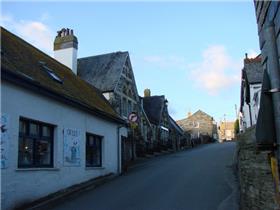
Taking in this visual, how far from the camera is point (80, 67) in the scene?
36219 mm

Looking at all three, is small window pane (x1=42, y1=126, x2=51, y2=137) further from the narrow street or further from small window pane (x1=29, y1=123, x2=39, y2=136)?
the narrow street

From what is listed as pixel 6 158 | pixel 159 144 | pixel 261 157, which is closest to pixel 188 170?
pixel 6 158

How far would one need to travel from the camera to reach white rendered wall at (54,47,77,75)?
2864 centimetres

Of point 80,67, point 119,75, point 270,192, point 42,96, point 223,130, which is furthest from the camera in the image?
point 223,130

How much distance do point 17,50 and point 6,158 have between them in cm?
646

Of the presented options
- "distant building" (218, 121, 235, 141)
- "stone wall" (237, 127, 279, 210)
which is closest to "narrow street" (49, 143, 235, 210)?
"stone wall" (237, 127, 279, 210)

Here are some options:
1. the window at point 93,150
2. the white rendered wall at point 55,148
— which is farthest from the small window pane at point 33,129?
the window at point 93,150

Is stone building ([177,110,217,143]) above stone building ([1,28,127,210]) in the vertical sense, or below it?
above

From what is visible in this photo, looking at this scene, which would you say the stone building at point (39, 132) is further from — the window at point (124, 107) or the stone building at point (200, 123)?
the stone building at point (200, 123)

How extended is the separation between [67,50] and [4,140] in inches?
659

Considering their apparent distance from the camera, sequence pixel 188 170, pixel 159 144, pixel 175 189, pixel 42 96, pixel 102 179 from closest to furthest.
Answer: pixel 42 96 < pixel 175 189 < pixel 102 179 < pixel 188 170 < pixel 159 144

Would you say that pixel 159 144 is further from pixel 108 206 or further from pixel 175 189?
pixel 108 206

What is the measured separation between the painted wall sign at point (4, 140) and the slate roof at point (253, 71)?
1838 cm

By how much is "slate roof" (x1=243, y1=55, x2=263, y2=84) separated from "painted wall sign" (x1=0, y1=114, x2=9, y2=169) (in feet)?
60.3
